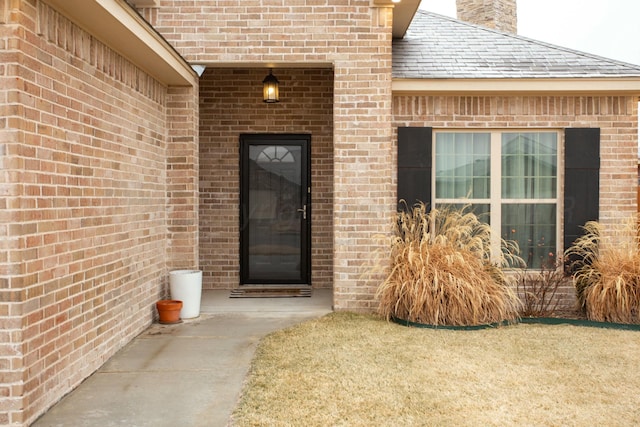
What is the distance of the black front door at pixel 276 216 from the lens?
8.13 m

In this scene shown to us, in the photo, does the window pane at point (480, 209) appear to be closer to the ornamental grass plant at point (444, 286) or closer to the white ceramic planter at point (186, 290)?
the ornamental grass plant at point (444, 286)

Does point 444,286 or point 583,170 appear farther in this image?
point 583,170

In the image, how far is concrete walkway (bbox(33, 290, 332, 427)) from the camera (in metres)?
3.48

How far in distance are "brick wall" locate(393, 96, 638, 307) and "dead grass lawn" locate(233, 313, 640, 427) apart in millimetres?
1923

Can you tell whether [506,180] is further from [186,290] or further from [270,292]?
[186,290]

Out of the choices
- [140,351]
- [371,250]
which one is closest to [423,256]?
[371,250]

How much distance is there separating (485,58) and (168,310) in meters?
4.74

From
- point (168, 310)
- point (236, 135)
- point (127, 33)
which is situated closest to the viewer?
point (127, 33)

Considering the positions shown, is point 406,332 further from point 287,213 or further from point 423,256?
point 287,213

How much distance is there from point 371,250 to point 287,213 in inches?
84.1

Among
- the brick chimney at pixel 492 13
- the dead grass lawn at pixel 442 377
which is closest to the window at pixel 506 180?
the dead grass lawn at pixel 442 377

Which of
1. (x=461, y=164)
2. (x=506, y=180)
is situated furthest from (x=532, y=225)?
(x=461, y=164)

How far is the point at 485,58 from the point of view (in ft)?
23.1

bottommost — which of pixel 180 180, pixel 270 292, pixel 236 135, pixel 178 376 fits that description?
pixel 178 376
